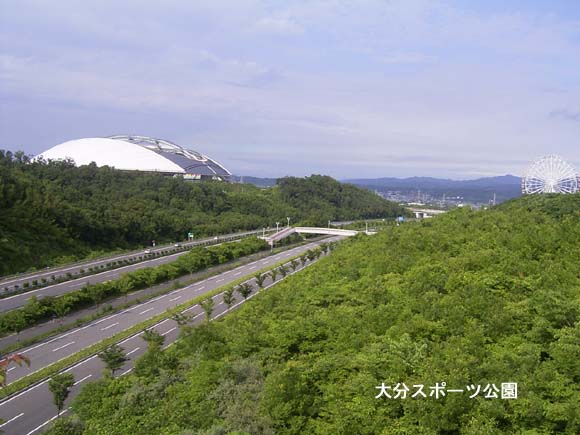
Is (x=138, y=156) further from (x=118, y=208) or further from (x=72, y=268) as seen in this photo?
(x=72, y=268)

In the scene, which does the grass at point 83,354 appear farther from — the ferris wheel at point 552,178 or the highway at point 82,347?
the ferris wheel at point 552,178

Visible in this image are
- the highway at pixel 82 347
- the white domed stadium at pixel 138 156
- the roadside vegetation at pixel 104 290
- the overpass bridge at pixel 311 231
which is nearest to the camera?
the highway at pixel 82 347

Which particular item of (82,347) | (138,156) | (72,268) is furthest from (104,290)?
(138,156)

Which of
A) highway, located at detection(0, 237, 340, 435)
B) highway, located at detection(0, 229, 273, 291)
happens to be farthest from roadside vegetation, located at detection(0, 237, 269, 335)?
highway, located at detection(0, 229, 273, 291)

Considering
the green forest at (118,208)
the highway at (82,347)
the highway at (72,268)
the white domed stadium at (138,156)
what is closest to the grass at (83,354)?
the highway at (82,347)

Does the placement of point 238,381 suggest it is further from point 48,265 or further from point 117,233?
point 117,233

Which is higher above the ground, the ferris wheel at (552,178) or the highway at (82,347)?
the ferris wheel at (552,178)
